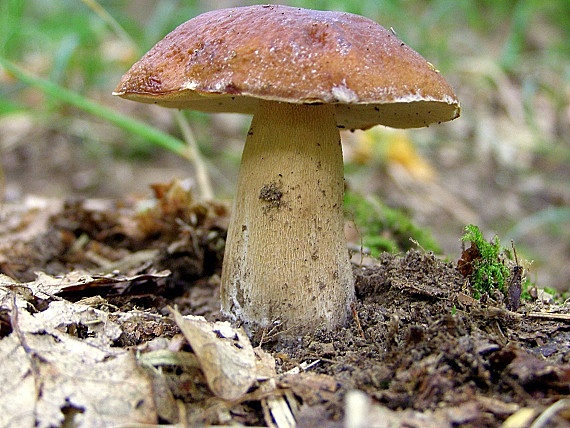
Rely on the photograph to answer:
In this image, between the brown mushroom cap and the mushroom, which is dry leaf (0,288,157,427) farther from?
the brown mushroom cap

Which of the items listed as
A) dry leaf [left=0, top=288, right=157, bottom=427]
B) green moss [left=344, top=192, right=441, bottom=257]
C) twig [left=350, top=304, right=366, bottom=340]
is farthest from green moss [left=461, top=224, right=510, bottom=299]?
dry leaf [left=0, top=288, right=157, bottom=427]

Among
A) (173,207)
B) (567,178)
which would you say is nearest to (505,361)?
(173,207)

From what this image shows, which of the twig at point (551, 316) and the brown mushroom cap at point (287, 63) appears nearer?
the brown mushroom cap at point (287, 63)

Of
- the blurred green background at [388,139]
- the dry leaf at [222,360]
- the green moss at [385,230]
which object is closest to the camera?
the dry leaf at [222,360]

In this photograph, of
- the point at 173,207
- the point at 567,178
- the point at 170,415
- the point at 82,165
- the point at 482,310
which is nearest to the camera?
the point at 170,415

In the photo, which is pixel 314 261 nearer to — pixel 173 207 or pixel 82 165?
pixel 173 207

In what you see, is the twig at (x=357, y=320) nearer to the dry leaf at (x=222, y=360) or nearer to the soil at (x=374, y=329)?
the soil at (x=374, y=329)

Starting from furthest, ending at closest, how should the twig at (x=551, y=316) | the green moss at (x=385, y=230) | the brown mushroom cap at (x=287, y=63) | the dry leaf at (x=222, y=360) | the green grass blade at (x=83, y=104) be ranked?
1. the green grass blade at (x=83, y=104)
2. the green moss at (x=385, y=230)
3. the twig at (x=551, y=316)
4. the brown mushroom cap at (x=287, y=63)
5. the dry leaf at (x=222, y=360)

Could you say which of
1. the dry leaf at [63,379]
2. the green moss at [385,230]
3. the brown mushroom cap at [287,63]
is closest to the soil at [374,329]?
the dry leaf at [63,379]
